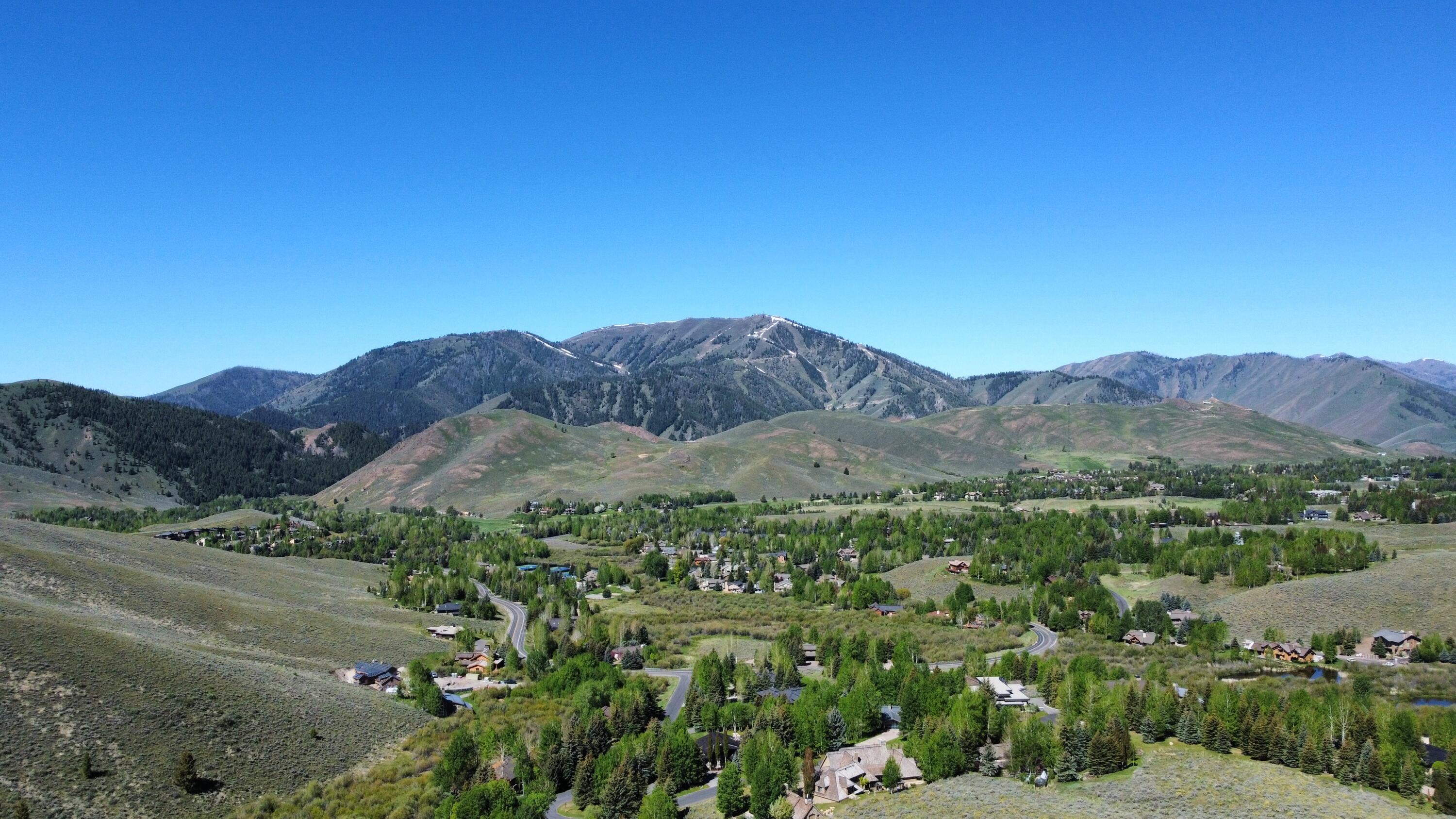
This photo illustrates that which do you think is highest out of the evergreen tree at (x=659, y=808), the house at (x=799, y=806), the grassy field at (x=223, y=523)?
the grassy field at (x=223, y=523)

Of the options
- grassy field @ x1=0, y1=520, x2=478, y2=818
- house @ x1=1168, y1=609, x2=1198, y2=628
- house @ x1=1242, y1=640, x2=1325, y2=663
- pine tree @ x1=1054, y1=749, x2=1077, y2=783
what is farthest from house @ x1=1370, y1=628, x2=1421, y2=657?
grassy field @ x1=0, y1=520, x2=478, y2=818

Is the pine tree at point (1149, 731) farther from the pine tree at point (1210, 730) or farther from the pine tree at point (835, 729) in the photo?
the pine tree at point (835, 729)

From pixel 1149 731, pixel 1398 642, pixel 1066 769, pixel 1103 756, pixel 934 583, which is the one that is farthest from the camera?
pixel 934 583

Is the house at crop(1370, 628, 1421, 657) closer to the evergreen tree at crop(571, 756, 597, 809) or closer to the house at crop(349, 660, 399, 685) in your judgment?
the evergreen tree at crop(571, 756, 597, 809)

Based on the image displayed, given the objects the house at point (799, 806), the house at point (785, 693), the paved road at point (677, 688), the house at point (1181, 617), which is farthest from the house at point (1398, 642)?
the paved road at point (677, 688)

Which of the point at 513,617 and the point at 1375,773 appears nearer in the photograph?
the point at 1375,773

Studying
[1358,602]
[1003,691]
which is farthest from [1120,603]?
[1003,691]

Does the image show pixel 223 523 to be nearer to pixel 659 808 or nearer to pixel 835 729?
pixel 835 729
